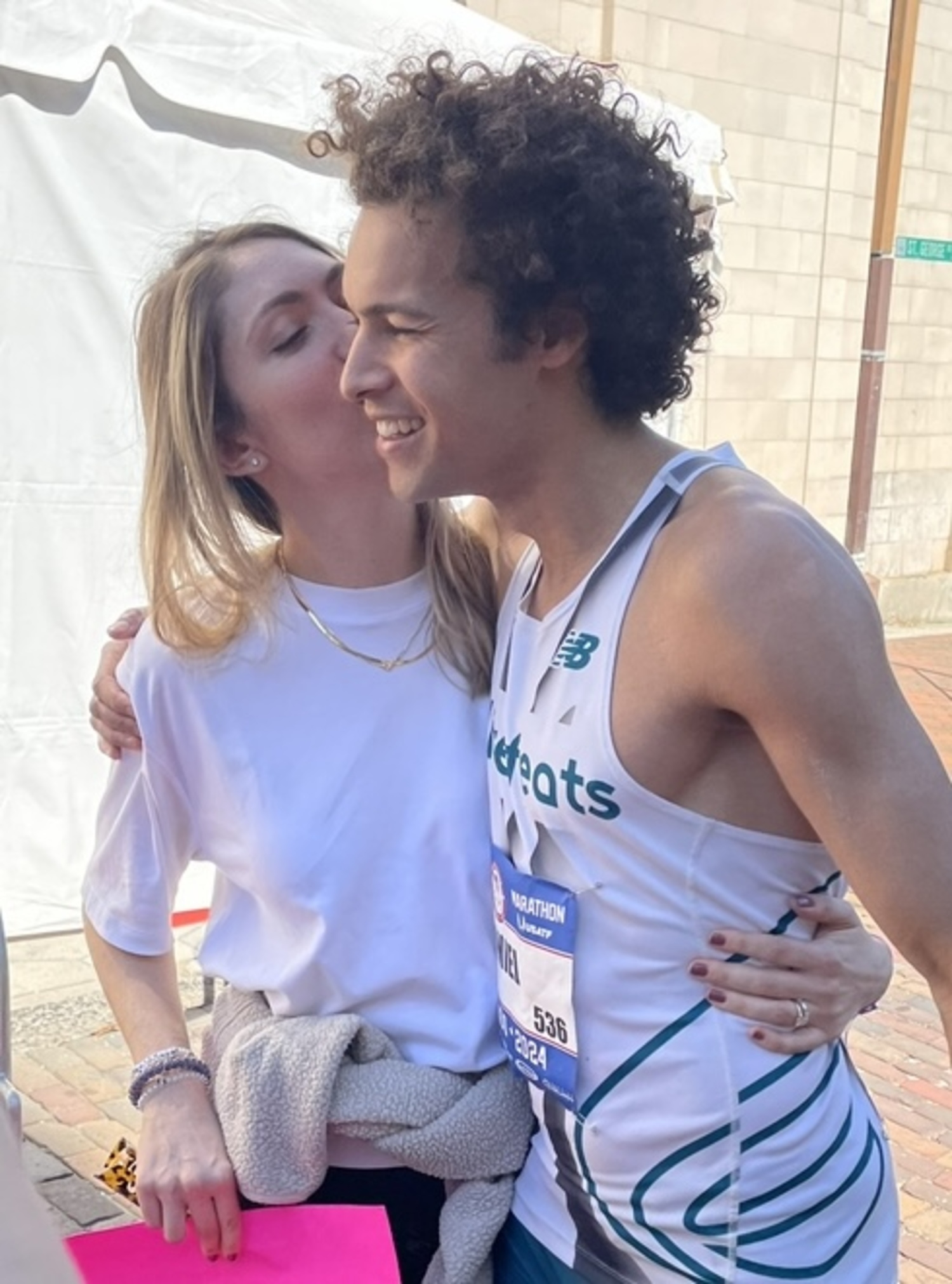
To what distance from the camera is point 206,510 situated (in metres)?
1.64

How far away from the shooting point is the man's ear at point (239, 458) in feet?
5.49

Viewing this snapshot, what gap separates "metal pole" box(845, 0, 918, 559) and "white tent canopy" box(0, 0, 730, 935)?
7087 mm

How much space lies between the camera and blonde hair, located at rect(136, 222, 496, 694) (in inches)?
63.1

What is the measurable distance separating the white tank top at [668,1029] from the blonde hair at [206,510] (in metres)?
0.32

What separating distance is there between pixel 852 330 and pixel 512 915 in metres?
9.88

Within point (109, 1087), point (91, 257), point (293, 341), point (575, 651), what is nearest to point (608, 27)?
point (91, 257)

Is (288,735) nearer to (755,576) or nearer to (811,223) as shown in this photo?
(755,576)

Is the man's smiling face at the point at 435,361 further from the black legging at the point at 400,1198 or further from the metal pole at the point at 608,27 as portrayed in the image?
the metal pole at the point at 608,27

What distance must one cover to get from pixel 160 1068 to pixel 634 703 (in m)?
0.71

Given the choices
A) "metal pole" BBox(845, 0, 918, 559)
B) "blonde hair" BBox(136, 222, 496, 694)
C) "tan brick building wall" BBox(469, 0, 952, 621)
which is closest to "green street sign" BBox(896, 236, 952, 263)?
"tan brick building wall" BBox(469, 0, 952, 621)

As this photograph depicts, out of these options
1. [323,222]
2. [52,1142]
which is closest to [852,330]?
[323,222]

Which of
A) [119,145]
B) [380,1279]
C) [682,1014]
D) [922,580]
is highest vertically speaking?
[119,145]

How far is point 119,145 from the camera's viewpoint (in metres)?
3.79

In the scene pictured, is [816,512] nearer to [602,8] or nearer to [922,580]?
[922,580]
